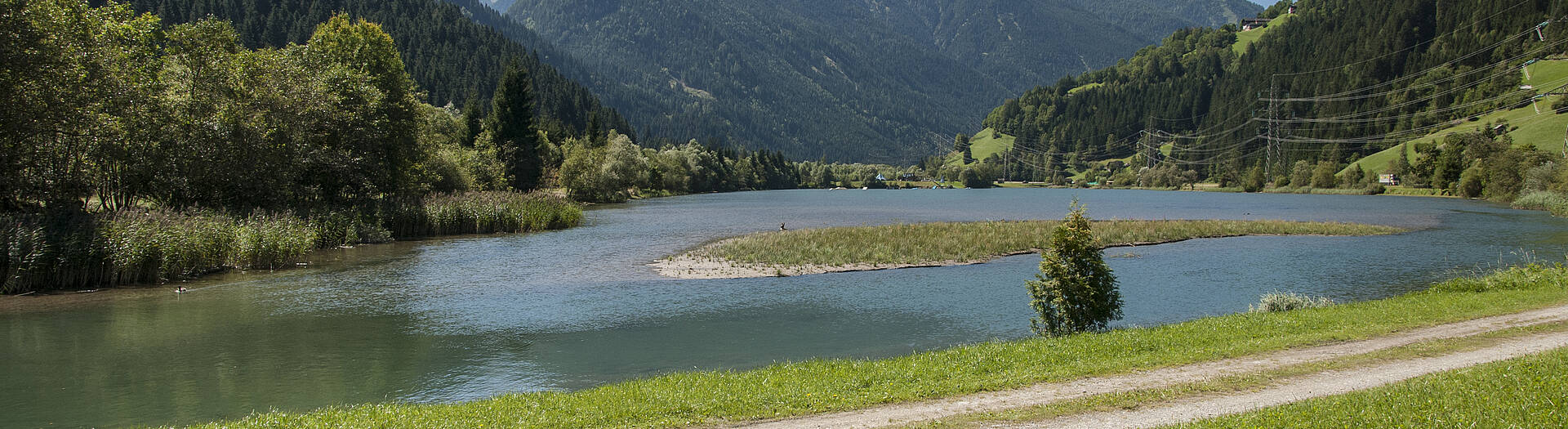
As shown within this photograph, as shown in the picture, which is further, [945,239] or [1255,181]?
[1255,181]

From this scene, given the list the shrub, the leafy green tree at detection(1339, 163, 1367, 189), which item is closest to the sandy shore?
the shrub

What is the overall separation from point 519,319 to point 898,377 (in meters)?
14.8

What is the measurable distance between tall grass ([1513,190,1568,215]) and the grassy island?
80.1 feet

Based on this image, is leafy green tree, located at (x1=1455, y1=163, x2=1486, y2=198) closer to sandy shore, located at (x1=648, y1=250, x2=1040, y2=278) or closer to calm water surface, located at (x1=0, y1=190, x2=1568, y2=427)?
calm water surface, located at (x1=0, y1=190, x2=1568, y2=427)

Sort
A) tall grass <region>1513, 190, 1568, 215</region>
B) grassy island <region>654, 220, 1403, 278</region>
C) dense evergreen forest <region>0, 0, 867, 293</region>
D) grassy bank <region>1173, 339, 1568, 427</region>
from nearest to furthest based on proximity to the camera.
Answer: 1. grassy bank <region>1173, 339, 1568, 427</region>
2. dense evergreen forest <region>0, 0, 867, 293</region>
3. grassy island <region>654, 220, 1403, 278</region>
4. tall grass <region>1513, 190, 1568, 215</region>

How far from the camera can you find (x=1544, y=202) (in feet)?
229

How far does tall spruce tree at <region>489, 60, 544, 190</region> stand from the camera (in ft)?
293

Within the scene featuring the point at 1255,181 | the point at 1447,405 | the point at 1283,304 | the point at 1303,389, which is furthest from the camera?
the point at 1255,181

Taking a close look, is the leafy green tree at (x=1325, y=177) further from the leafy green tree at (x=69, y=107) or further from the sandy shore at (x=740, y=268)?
the leafy green tree at (x=69, y=107)

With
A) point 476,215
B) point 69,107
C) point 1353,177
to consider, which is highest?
point 69,107

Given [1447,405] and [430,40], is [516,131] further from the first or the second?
[430,40]

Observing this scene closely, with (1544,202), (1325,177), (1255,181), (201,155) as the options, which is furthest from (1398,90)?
(201,155)

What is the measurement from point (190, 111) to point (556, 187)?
6730cm

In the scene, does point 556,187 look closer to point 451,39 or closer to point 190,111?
point 190,111
